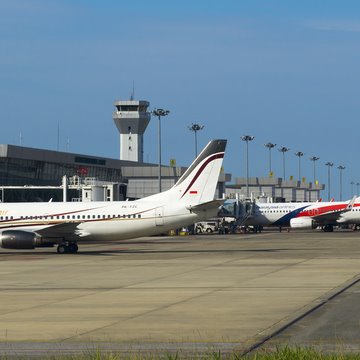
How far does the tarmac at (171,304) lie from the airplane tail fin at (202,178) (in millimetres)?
9705

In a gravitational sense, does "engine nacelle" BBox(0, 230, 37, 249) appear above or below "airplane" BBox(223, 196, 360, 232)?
below

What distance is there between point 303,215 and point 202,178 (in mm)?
65858

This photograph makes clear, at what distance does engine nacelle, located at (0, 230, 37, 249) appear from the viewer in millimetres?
51378

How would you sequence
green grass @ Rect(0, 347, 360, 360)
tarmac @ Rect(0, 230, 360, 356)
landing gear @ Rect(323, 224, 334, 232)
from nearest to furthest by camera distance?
green grass @ Rect(0, 347, 360, 360), tarmac @ Rect(0, 230, 360, 356), landing gear @ Rect(323, 224, 334, 232)

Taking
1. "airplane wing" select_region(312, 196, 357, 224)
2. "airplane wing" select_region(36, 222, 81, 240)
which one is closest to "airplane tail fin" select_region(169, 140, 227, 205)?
"airplane wing" select_region(36, 222, 81, 240)

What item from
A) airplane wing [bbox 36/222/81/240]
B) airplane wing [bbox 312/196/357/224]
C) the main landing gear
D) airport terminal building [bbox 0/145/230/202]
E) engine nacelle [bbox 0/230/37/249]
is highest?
airport terminal building [bbox 0/145/230/202]

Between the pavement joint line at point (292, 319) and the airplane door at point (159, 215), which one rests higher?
the airplane door at point (159, 215)

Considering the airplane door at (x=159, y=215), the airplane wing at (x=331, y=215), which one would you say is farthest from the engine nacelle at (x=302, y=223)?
the airplane door at (x=159, y=215)

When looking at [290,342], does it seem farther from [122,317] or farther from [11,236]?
[11,236]

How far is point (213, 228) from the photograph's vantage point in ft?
395

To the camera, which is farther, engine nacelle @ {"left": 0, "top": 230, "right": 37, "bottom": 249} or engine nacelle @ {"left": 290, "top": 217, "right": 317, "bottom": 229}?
engine nacelle @ {"left": 290, "top": 217, "right": 317, "bottom": 229}

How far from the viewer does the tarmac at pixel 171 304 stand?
18.4 metres

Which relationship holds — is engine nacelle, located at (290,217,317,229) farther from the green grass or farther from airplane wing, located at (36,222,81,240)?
the green grass

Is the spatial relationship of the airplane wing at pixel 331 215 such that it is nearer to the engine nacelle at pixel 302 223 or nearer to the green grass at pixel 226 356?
the engine nacelle at pixel 302 223
